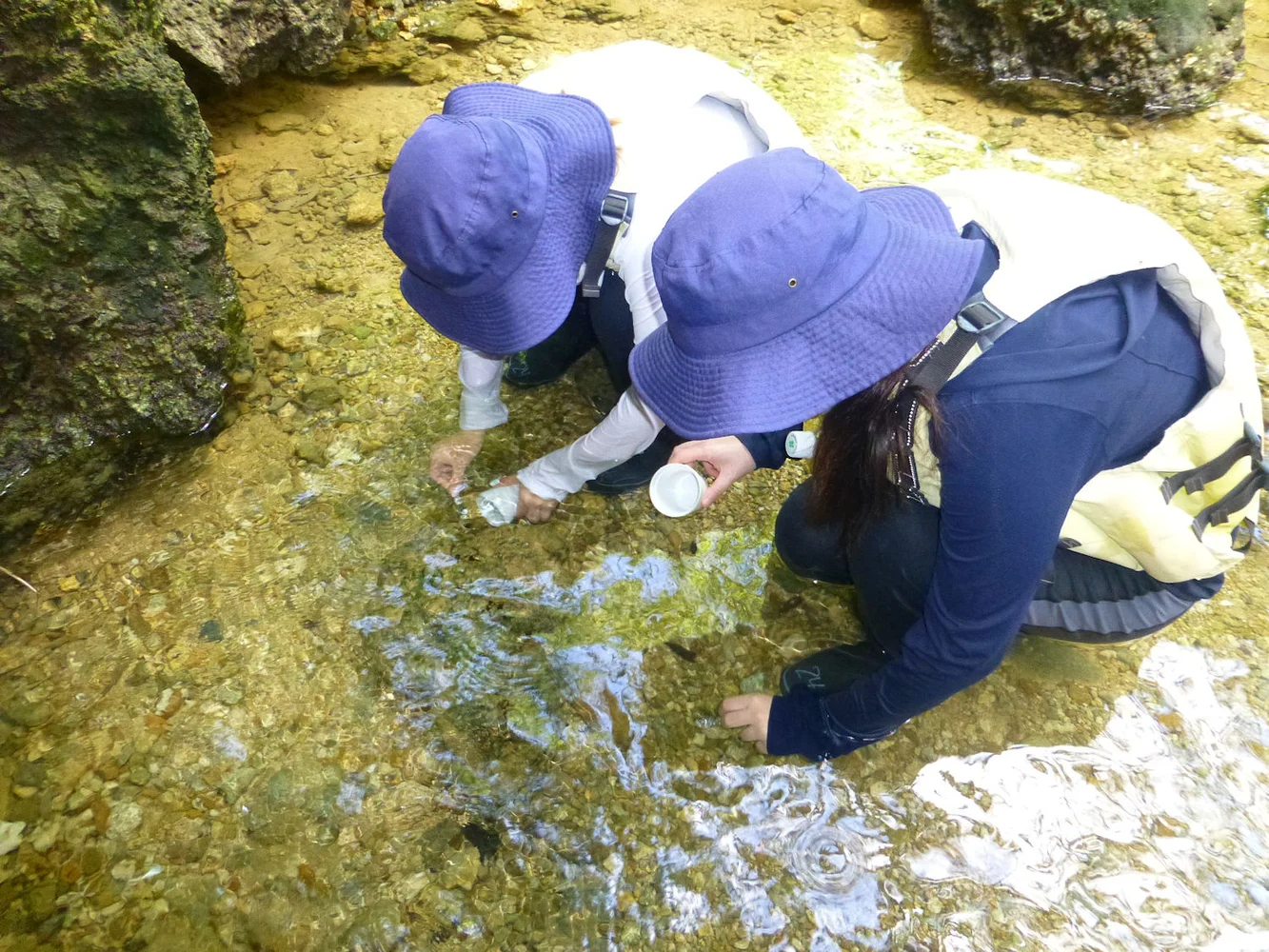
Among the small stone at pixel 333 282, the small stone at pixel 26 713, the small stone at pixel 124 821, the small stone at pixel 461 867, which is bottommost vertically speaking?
the small stone at pixel 461 867

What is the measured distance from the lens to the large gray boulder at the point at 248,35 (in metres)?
2.39

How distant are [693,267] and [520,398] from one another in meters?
1.31

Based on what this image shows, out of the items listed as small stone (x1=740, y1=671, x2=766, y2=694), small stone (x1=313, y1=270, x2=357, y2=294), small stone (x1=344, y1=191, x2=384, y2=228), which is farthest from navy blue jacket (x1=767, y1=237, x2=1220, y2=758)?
small stone (x1=344, y1=191, x2=384, y2=228)

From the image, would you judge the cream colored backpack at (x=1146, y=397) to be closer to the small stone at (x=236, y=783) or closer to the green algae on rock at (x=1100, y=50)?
the small stone at (x=236, y=783)

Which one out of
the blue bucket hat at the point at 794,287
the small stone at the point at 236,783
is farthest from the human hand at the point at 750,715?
the small stone at the point at 236,783

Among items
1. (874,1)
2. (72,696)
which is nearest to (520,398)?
(72,696)

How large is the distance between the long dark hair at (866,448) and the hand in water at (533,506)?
76 centimetres

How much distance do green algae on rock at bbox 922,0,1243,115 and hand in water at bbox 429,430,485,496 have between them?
2.40 meters

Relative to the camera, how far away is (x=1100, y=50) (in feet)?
9.02

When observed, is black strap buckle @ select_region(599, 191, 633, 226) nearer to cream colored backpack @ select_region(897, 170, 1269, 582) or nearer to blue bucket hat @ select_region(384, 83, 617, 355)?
blue bucket hat @ select_region(384, 83, 617, 355)

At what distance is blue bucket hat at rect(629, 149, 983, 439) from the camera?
3.00 ft

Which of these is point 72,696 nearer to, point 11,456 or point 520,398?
point 11,456

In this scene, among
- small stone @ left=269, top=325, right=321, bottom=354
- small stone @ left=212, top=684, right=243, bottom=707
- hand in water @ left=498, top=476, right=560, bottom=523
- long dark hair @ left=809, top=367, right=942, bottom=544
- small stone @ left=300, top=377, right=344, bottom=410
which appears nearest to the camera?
long dark hair @ left=809, top=367, right=942, bottom=544

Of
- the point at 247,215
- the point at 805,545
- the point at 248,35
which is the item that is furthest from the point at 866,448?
the point at 248,35
